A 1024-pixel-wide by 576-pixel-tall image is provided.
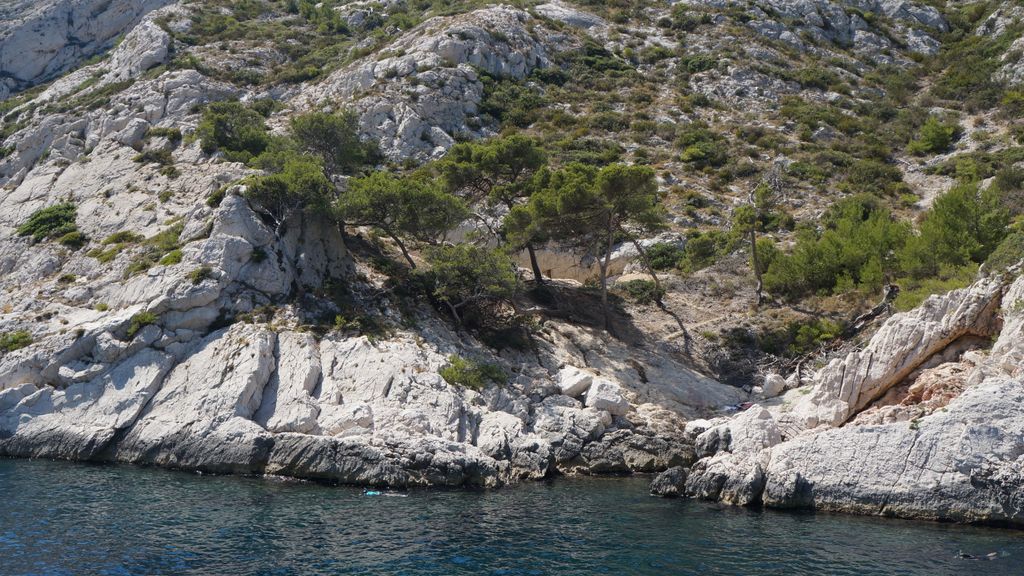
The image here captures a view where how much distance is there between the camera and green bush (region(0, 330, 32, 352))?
31.2 meters

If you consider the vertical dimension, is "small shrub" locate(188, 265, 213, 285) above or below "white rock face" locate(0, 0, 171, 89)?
below

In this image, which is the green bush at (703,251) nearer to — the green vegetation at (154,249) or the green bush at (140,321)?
the green vegetation at (154,249)

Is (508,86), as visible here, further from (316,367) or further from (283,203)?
(316,367)

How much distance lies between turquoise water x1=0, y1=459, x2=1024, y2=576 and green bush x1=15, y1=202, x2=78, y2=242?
21.8 meters

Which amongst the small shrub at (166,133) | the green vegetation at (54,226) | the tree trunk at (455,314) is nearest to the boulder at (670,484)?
the tree trunk at (455,314)

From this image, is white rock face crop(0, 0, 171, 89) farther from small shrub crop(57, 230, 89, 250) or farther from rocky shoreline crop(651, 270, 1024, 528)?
rocky shoreline crop(651, 270, 1024, 528)

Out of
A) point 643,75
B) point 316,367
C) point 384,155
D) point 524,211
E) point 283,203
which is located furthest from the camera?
point 643,75

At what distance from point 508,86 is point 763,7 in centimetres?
4107

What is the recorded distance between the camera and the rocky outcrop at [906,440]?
2067 centimetres

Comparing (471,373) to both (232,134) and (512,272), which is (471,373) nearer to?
(512,272)

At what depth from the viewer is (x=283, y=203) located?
37281 millimetres

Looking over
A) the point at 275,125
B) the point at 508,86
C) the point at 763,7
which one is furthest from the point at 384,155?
the point at 763,7

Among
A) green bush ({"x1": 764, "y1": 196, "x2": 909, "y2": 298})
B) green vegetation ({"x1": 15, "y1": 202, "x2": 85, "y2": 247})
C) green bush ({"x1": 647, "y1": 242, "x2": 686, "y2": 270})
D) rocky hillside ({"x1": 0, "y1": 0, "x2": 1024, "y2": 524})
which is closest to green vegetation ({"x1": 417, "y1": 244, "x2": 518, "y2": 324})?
rocky hillside ({"x1": 0, "y1": 0, "x2": 1024, "y2": 524})

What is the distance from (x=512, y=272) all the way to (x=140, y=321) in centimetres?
1838
